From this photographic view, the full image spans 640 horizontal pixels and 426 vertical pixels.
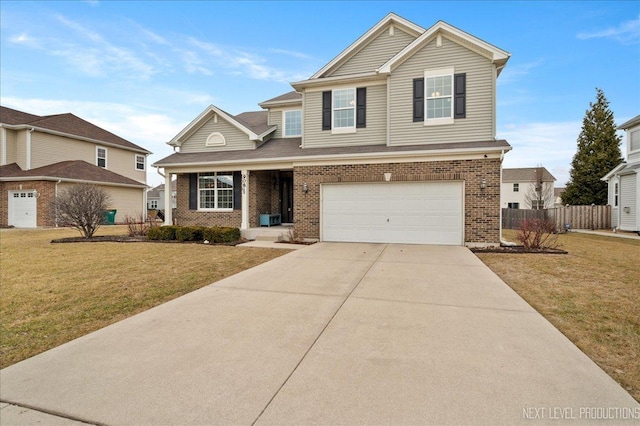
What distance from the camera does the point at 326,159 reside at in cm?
1196

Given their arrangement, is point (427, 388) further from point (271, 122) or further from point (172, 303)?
point (271, 122)

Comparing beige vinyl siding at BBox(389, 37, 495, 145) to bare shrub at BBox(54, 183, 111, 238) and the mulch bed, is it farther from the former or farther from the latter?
bare shrub at BBox(54, 183, 111, 238)

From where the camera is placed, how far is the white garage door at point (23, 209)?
19859 millimetres

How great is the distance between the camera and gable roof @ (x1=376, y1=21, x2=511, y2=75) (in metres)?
10.7

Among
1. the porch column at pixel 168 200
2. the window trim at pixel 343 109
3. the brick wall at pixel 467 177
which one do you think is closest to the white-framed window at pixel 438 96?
the brick wall at pixel 467 177

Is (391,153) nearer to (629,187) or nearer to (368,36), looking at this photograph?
(368,36)

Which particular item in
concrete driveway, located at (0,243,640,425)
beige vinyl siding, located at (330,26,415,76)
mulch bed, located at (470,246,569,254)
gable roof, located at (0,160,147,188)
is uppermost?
beige vinyl siding, located at (330,26,415,76)

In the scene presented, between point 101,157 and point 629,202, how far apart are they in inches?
1442

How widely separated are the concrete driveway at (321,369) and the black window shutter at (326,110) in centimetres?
924

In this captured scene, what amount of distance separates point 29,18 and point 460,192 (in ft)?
57.4

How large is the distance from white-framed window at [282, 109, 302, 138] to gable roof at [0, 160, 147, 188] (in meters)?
14.7

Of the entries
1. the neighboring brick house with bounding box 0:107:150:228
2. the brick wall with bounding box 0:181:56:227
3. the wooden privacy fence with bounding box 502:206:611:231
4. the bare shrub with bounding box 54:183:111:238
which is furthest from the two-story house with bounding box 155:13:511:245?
the wooden privacy fence with bounding box 502:206:611:231

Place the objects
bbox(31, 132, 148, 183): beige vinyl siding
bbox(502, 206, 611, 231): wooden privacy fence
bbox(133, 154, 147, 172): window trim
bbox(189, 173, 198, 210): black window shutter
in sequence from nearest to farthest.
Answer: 1. bbox(189, 173, 198, 210): black window shutter
2. bbox(502, 206, 611, 231): wooden privacy fence
3. bbox(31, 132, 148, 183): beige vinyl siding
4. bbox(133, 154, 147, 172): window trim

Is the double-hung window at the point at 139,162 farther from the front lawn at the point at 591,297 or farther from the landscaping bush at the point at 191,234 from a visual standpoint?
the front lawn at the point at 591,297
